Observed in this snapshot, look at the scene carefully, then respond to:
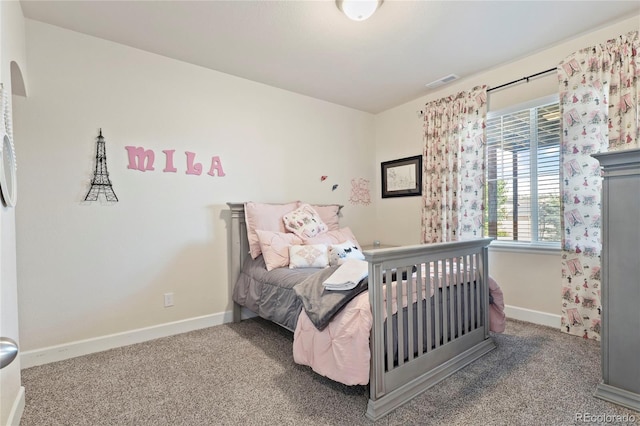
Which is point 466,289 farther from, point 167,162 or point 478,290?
point 167,162

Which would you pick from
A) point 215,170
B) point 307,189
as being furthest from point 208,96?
point 307,189

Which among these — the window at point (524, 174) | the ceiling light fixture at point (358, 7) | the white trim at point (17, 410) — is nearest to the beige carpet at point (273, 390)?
the white trim at point (17, 410)

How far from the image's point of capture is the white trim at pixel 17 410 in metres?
1.51

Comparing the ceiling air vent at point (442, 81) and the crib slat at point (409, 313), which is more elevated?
the ceiling air vent at point (442, 81)

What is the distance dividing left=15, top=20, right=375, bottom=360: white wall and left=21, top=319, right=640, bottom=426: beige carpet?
41 centimetres

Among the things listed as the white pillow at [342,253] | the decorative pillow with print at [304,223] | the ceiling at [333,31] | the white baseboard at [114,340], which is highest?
the ceiling at [333,31]

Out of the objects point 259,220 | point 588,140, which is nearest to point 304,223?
point 259,220

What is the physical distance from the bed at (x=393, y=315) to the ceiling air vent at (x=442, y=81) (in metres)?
1.81

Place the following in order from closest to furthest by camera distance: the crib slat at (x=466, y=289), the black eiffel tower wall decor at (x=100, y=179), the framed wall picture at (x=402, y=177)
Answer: the crib slat at (x=466, y=289), the black eiffel tower wall decor at (x=100, y=179), the framed wall picture at (x=402, y=177)

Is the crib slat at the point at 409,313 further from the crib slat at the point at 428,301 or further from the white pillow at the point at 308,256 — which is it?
the white pillow at the point at 308,256

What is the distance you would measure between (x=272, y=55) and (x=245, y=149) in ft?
3.09

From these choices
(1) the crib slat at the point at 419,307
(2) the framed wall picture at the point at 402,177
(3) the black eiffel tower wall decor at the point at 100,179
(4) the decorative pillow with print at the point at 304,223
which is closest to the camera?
(1) the crib slat at the point at 419,307

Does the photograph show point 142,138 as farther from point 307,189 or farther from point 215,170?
point 307,189

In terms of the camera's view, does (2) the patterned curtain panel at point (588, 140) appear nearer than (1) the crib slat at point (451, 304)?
No
